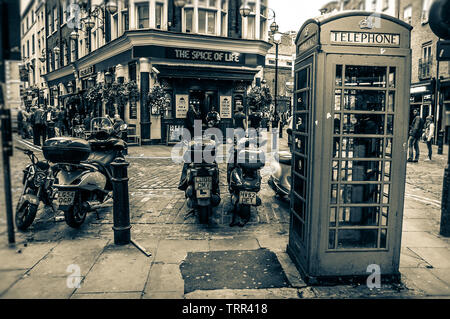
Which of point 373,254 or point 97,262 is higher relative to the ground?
point 373,254

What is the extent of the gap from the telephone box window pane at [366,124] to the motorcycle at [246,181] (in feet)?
5.20

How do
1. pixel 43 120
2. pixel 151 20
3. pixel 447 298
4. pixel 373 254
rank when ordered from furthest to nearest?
1. pixel 151 20
2. pixel 43 120
3. pixel 373 254
4. pixel 447 298

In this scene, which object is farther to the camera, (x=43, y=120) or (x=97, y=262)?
(x=43, y=120)

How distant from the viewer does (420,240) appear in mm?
4957

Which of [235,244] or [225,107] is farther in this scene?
[225,107]

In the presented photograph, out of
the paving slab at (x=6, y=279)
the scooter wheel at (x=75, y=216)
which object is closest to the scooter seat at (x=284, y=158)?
the scooter wheel at (x=75, y=216)

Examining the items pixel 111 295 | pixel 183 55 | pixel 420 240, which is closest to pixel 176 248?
pixel 111 295

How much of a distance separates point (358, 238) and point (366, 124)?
1.38m

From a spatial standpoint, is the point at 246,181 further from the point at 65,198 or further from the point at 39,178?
the point at 39,178

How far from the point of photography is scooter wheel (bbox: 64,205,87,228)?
202 inches

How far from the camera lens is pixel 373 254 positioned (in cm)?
365
